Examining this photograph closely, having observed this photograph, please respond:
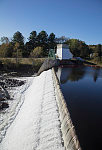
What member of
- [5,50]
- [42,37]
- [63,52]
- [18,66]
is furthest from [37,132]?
→ [42,37]

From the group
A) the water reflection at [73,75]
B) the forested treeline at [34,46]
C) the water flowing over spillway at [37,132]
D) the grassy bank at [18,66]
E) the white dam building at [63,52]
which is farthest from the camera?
the white dam building at [63,52]

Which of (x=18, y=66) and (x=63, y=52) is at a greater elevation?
(x=63, y=52)

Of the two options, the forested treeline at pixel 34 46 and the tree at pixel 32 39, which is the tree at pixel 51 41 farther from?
the tree at pixel 32 39

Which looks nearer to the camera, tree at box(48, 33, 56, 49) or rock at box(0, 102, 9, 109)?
rock at box(0, 102, 9, 109)

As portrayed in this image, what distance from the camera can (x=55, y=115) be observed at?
5586 millimetres

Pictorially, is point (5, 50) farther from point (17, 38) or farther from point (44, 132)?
point (44, 132)

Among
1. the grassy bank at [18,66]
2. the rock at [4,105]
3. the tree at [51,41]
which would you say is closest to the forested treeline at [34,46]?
the tree at [51,41]

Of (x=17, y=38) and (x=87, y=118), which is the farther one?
(x=17, y=38)

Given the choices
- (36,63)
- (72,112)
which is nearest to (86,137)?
(72,112)

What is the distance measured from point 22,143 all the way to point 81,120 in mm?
3295

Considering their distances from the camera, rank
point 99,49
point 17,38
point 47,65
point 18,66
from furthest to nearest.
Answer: point 99,49, point 17,38, point 18,66, point 47,65

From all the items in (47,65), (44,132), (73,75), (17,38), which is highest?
(17,38)

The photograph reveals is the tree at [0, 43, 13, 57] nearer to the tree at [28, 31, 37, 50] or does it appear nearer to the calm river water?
the tree at [28, 31, 37, 50]

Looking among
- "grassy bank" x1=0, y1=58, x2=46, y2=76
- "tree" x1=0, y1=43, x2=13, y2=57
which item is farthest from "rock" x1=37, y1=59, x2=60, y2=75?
"tree" x1=0, y1=43, x2=13, y2=57
